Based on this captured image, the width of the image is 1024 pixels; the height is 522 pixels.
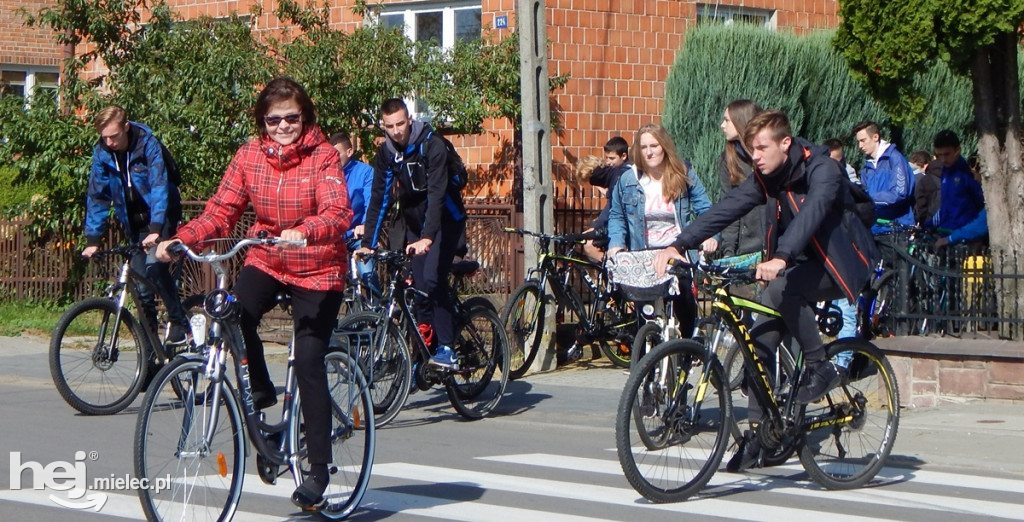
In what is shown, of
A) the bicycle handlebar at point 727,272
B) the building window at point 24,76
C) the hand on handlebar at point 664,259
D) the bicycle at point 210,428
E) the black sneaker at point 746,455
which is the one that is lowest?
the black sneaker at point 746,455

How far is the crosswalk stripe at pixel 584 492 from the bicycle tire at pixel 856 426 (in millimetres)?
567

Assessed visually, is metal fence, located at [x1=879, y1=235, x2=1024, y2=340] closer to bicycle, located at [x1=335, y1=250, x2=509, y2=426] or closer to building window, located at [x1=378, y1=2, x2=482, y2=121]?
bicycle, located at [x1=335, y1=250, x2=509, y2=426]

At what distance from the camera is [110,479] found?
730 centimetres

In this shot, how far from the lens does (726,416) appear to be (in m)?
6.94

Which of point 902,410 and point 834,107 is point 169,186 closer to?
point 902,410

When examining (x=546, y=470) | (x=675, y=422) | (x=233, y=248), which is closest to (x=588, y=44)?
(x=546, y=470)

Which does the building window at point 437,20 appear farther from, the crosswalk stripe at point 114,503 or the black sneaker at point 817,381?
the crosswalk stripe at point 114,503

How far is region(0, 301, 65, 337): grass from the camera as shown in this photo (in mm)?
14289

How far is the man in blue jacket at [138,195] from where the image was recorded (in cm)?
977

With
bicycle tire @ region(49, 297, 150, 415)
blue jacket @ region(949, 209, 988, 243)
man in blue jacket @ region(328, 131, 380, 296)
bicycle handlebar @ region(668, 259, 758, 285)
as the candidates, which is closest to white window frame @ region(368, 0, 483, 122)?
man in blue jacket @ region(328, 131, 380, 296)

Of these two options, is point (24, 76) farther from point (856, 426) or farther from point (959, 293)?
point (856, 426)

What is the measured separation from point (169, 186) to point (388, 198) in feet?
5.15

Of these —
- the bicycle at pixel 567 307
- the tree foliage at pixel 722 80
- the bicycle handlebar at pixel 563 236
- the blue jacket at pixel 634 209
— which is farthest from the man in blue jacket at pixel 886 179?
the blue jacket at pixel 634 209

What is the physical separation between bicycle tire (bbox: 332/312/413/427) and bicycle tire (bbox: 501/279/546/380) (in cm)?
232
